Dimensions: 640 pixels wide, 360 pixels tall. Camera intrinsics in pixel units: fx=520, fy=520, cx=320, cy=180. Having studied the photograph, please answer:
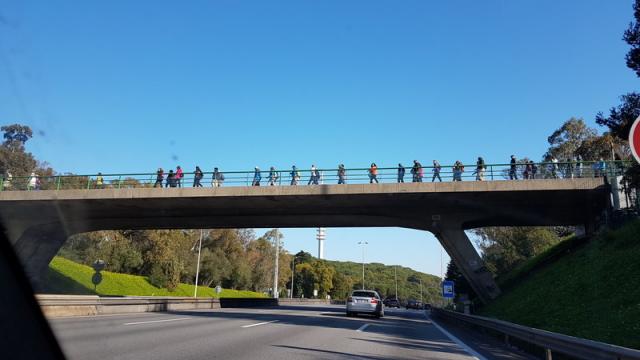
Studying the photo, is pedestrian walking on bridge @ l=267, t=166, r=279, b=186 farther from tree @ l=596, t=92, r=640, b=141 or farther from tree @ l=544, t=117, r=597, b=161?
tree @ l=544, t=117, r=597, b=161

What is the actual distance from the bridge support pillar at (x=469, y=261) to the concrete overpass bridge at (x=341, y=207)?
61 mm

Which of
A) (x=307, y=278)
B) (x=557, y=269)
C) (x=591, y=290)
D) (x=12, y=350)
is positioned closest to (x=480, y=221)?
(x=557, y=269)

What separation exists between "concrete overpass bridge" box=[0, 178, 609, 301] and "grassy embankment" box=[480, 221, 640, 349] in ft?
15.3

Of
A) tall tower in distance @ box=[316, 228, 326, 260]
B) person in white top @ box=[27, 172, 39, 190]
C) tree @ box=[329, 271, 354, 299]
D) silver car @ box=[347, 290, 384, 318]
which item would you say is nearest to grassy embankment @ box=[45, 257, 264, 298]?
person in white top @ box=[27, 172, 39, 190]

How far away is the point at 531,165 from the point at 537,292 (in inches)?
331

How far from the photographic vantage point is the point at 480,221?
1345 inches

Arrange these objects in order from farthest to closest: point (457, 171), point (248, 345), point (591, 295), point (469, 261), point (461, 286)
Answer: point (461, 286)
point (469, 261)
point (457, 171)
point (591, 295)
point (248, 345)

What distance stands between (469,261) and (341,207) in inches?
336

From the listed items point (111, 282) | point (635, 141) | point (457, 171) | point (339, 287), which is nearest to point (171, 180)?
point (457, 171)

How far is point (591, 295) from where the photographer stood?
1670cm

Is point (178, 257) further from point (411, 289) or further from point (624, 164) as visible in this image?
point (411, 289)

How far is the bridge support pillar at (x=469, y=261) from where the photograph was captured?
31797 millimetres

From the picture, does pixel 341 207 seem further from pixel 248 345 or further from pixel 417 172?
pixel 248 345

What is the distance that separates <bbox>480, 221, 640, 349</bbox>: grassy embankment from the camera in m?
12.6
